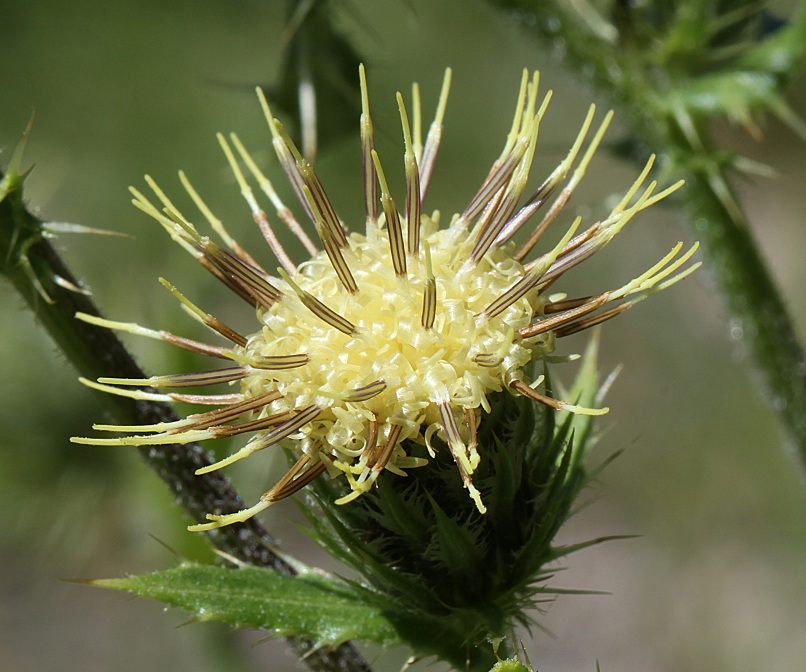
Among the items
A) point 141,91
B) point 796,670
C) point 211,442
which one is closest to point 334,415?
point 211,442

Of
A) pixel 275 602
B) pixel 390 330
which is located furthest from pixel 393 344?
pixel 275 602

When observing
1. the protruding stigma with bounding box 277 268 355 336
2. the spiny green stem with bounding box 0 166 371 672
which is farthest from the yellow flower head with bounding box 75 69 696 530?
the spiny green stem with bounding box 0 166 371 672

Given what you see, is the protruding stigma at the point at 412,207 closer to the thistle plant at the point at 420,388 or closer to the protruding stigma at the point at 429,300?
the thistle plant at the point at 420,388

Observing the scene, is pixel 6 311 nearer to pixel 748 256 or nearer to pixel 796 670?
pixel 748 256

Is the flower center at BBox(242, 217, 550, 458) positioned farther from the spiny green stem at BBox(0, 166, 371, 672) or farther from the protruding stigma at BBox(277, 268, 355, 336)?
the spiny green stem at BBox(0, 166, 371, 672)

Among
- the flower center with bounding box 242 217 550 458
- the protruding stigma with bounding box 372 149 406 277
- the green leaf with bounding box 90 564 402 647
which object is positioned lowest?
the green leaf with bounding box 90 564 402 647

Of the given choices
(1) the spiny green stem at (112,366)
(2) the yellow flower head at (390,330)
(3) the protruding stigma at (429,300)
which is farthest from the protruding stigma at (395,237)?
(1) the spiny green stem at (112,366)
